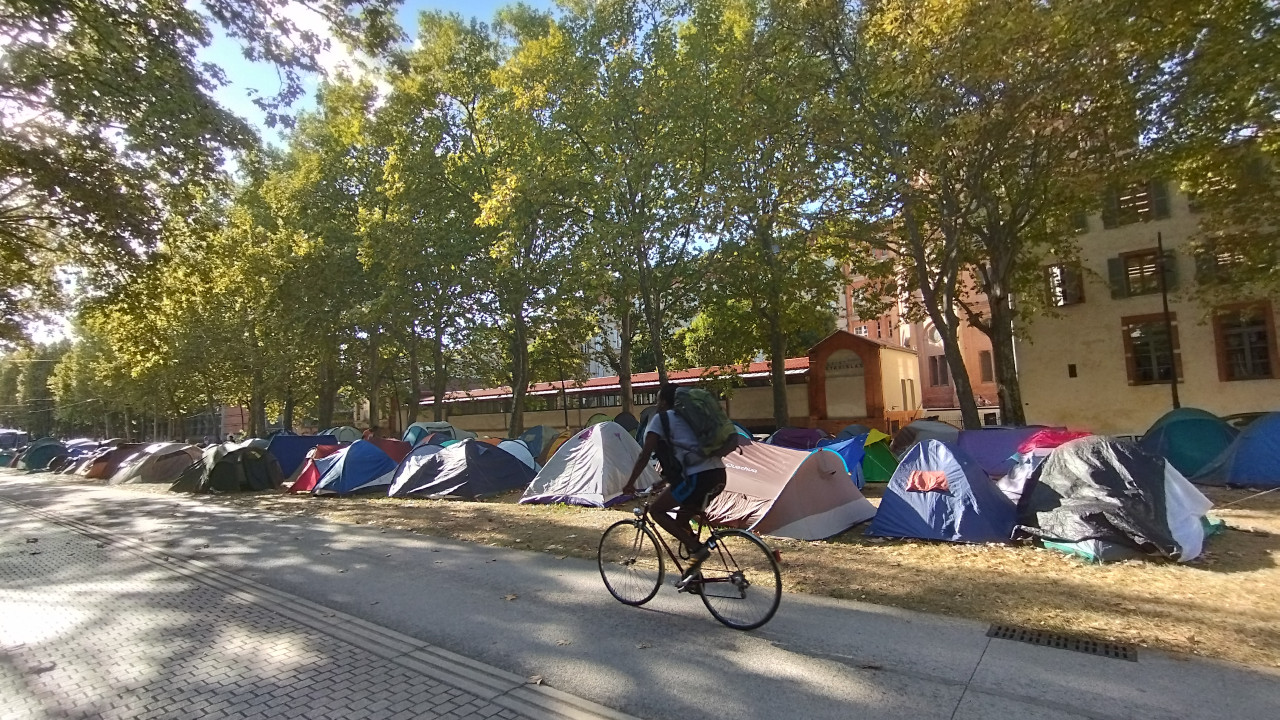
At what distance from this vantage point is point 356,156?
81.4 feet

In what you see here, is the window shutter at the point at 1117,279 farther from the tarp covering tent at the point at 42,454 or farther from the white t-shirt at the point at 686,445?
the tarp covering tent at the point at 42,454

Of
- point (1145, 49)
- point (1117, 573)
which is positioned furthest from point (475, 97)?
point (1117, 573)

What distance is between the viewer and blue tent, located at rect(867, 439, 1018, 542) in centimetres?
794

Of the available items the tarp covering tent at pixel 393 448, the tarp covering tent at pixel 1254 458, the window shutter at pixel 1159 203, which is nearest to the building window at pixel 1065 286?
the window shutter at pixel 1159 203

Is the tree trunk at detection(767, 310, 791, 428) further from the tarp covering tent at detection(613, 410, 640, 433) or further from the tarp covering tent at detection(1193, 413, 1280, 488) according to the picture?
the tarp covering tent at detection(1193, 413, 1280, 488)

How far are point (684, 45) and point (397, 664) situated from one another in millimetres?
16233

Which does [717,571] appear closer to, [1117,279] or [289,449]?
[289,449]

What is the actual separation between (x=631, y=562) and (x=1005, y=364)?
47.2 ft

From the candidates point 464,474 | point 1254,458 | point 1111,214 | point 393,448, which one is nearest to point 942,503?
point 1254,458

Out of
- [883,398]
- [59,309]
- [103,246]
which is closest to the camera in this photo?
[103,246]

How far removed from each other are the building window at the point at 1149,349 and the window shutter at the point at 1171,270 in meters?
1.03

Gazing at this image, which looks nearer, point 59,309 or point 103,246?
point 103,246

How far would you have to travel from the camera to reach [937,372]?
1615 inches

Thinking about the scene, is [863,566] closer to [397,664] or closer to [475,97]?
[397,664]
